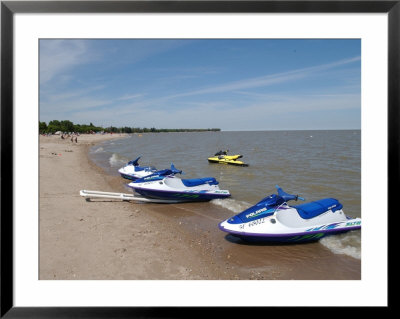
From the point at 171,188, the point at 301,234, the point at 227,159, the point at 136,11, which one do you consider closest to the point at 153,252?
the point at 301,234

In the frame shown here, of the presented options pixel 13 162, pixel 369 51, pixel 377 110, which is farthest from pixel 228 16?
pixel 13 162

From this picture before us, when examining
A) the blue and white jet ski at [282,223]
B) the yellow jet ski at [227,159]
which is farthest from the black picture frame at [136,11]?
the yellow jet ski at [227,159]

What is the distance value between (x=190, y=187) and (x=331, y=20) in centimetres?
700

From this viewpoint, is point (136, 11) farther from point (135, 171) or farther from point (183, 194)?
point (135, 171)

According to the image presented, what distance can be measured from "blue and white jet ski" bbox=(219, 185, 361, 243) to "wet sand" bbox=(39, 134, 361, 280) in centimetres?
36

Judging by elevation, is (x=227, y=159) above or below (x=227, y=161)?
above

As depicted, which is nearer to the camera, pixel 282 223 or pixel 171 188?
pixel 282 223

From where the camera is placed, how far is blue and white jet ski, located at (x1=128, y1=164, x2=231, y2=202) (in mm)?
9109

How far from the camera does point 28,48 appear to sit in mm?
3270

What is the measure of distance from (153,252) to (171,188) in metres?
4.18

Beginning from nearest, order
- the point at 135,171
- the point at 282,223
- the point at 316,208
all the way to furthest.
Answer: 1. the point at 282,223
2. the point at 316,208
3. the point at 135,171

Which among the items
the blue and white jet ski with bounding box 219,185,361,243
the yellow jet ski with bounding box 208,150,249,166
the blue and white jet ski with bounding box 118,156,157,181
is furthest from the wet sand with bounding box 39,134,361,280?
the yellow jet ski with bounding box 208,150,249,166

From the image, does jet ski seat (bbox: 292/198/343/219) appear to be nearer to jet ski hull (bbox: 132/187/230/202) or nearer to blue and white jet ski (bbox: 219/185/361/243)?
blue and white jet ski (bbox: 219/185/361/243)

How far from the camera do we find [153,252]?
5.07 m
